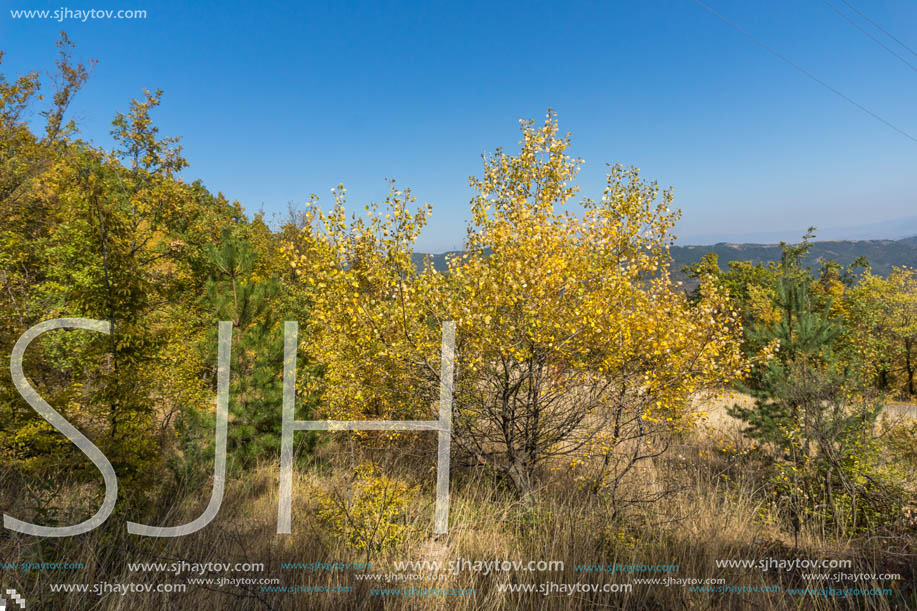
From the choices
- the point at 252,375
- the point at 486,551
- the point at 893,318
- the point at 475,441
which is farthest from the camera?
the point at 893,318

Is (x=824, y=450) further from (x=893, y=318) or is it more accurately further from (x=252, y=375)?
(x=893, y=318)

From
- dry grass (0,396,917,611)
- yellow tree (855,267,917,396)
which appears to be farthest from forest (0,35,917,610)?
yellow tree (855,267,917,396)

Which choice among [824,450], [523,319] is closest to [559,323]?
[523,319]

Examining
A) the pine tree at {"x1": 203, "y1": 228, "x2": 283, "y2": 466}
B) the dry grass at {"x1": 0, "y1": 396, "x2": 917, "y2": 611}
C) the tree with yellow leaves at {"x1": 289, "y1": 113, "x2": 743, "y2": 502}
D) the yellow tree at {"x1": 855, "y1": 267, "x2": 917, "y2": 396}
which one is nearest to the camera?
the dry grass at {"x1": 0, "y1": 396, "x2": 917, "y2": 611}

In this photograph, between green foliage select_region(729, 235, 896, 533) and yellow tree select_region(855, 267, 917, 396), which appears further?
yellow tree select_region(855, 267, 917, 396)

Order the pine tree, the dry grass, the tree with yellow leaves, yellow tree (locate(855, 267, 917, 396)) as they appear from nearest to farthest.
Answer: the dry grass
the tree with yellow leaves
the pine tree
yellow tree (locate(855, 267, 917, 396))

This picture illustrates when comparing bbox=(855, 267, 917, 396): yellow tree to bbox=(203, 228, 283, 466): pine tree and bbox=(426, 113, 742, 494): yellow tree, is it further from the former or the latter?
bbox=(203, 228, 283, 466): pine tree

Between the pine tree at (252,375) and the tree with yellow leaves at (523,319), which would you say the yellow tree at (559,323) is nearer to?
the tree with yellow leaves at (523,319)

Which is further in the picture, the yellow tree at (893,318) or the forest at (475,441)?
the yellow tree at (893,318)

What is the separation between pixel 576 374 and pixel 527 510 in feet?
5.25

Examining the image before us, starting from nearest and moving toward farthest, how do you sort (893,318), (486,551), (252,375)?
(486,551) → (252,375) → (893,318)

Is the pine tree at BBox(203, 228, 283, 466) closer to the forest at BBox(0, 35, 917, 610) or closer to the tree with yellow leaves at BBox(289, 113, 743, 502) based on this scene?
the forest at BBox(0, 35, 917, 610)

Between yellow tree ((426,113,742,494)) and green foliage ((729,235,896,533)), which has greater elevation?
yellow tree ((426,113,742,494))

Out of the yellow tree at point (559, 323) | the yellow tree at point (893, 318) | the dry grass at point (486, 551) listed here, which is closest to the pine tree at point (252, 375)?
the dry grass at point (486, 551)
